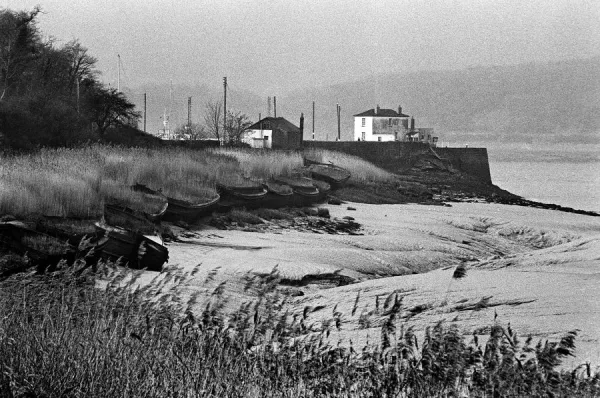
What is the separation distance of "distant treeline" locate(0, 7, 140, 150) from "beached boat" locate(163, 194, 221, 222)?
7.86 metres

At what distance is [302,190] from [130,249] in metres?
16.8

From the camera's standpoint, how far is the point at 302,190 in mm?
31391

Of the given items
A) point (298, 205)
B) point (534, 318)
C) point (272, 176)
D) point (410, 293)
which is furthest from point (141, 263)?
point (272, 176)

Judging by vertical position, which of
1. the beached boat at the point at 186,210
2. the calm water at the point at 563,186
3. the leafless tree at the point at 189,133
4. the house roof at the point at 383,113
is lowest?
the calm water at the point at 563,186

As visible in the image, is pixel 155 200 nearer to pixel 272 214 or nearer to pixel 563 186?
pixel 272 214

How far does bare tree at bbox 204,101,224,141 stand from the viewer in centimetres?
7606

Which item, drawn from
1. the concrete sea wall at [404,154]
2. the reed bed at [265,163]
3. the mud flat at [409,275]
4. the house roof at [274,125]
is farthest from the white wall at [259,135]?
the mud flat at [409,275]

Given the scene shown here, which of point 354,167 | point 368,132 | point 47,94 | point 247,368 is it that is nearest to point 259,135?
point 368,132

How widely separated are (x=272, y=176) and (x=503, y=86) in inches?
6163

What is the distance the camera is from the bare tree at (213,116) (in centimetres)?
7606

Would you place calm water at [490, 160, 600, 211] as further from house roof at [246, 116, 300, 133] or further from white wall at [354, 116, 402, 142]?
house roof at [246, 116, 300, 133]

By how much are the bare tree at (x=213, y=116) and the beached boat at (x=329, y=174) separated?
3237 centimetres

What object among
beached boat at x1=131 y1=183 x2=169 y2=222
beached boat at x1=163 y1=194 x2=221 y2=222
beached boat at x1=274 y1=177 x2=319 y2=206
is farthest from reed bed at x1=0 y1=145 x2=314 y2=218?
beached boat at x1=274 y1=177 x2=319 y2=206

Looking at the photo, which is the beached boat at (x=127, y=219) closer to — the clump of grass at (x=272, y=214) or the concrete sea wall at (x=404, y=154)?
the clump of grass at (x=272, y=214)
